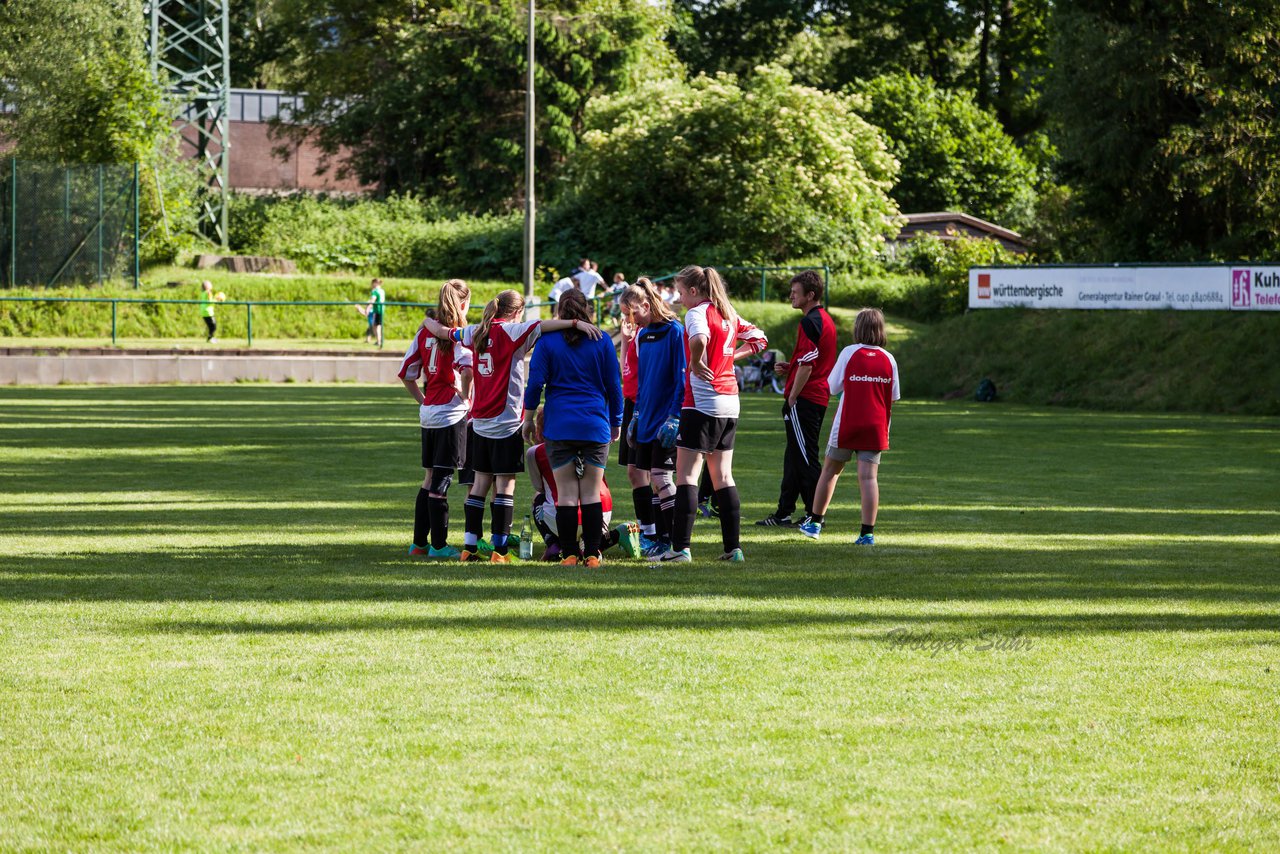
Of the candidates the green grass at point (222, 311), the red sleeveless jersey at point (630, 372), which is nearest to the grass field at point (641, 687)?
the red sleeveless jersey at point (630, 372)

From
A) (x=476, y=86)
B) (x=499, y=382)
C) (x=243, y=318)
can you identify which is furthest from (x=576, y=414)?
(x=476, y=86)

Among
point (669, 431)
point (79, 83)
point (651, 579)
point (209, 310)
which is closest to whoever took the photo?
point (651, 579)

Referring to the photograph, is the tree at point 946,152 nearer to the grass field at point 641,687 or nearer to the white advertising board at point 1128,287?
the white advertising board at point 1128,287

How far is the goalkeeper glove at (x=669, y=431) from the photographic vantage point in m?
9.88

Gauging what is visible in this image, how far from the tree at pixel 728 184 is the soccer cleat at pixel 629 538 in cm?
3351

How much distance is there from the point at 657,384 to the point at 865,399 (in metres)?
1.72

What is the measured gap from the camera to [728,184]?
45.4 m

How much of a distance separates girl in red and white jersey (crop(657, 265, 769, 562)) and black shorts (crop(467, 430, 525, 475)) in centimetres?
98

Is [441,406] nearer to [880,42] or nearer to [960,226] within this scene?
[960,226]

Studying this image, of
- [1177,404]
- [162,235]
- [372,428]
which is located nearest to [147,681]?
[372,428]

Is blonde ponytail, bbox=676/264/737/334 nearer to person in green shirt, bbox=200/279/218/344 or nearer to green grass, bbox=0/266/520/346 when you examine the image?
green grass, bbox=0/266/520/346

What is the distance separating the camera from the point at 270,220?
50.4 meters

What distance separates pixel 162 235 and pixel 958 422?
85.8 feet

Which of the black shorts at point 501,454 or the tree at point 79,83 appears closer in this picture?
the black shorts at point 501,454
